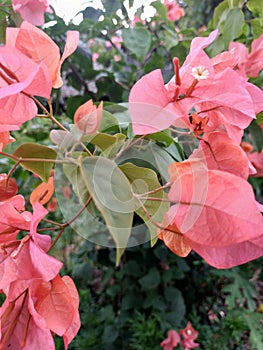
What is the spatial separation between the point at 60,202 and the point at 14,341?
100mm

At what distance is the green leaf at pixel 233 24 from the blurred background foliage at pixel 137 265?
0.15 feet

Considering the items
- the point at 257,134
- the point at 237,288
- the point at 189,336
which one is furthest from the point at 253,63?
the point at 189,336

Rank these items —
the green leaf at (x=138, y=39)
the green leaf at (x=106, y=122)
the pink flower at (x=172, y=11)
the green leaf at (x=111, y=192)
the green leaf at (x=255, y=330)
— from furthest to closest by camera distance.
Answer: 1. the pink flower at (x=172, y=11)
2. the green leaf at (x=255, y=330)
3. the green leaf at (x=138, y=39)
4. the green leaf at (x=106, y=122)
5. the green leaf at (x=111, y=192)

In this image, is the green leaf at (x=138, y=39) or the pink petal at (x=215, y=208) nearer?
the pink petal at (x=215, y=208)

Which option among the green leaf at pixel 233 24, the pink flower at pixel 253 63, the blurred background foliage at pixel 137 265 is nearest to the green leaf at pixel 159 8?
the blurred background foliage at pixel 137 265

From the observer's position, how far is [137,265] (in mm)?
1087

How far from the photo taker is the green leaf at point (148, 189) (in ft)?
0.89

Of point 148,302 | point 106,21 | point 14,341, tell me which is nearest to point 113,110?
point 14,341

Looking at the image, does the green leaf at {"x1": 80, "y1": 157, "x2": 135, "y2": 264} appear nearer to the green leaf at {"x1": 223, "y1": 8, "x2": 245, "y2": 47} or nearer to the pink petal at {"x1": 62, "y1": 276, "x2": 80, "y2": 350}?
the pink petal at {"x1": 62, "y1": 276, "x2": 80, "y2": 350}

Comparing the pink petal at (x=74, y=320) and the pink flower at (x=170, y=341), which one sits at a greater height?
the pink petal at (x=74, y=320)

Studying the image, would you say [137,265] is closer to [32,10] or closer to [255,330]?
[255,330]

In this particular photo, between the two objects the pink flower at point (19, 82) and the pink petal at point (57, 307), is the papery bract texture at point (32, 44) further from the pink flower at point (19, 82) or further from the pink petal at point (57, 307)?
the pink petal at point (57, 307)

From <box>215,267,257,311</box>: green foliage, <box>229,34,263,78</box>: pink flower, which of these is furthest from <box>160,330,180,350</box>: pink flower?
<box>229,34,263,78</box>: pink flower

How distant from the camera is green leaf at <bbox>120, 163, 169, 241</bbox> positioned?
0.27 m
